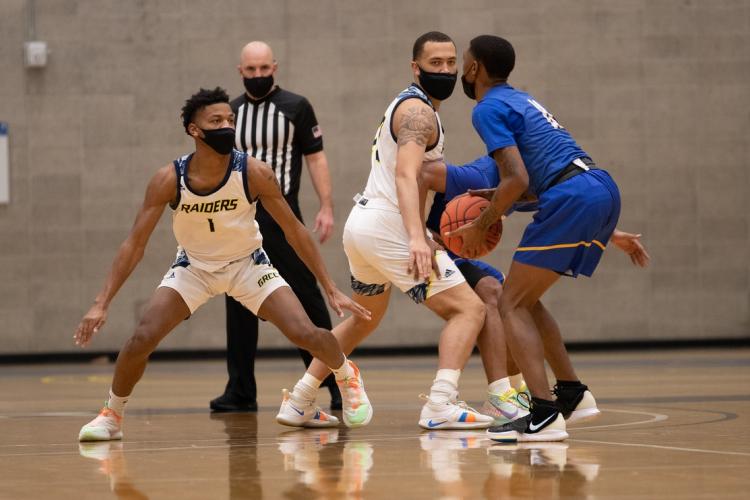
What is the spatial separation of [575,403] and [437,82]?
166 cm

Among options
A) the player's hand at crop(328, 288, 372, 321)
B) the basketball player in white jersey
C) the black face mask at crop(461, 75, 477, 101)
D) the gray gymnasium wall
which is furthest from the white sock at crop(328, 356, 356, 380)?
the gray gymnasium wall

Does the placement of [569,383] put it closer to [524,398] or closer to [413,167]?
[524,398]

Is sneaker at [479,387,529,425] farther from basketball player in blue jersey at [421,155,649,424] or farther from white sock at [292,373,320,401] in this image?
white sock at [292,373,320,401]

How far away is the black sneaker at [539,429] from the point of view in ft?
16.6

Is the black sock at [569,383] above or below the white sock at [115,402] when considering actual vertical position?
above

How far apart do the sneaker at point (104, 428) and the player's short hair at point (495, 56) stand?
7.61ft

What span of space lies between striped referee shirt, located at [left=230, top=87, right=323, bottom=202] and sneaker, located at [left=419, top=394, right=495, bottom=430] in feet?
7.34

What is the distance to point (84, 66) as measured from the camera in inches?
512

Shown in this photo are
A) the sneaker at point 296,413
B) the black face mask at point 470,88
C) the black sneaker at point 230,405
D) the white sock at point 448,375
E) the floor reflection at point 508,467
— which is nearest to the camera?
the floor reflection at point 508,467

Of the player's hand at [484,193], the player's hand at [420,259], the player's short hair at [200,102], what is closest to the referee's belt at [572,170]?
the player's hand at [484,193]

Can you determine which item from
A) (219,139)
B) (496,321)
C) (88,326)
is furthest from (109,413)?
(496,321)

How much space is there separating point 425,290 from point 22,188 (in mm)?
8270

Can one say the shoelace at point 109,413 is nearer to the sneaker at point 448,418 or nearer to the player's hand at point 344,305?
the player's hand at point 344,305

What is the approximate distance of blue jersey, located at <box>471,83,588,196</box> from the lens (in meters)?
5.29
